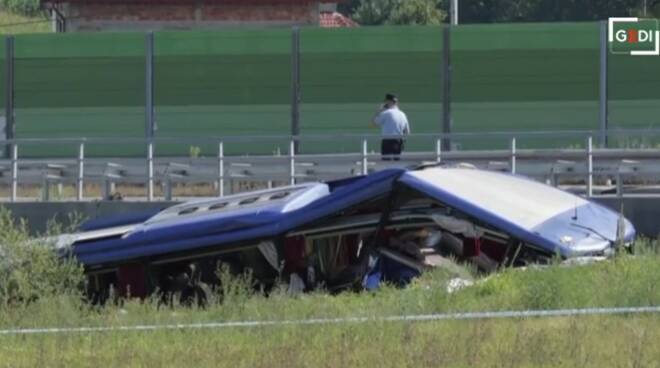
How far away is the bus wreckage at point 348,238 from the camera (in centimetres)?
1362

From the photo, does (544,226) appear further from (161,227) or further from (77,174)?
(77,174)

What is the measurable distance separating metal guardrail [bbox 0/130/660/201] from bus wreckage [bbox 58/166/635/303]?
875cm

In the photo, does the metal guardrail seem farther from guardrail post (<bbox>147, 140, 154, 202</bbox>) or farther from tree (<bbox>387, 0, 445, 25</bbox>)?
tree (<bbox>387, 0, 445, 25</bbox>)

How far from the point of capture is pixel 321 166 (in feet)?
86.8

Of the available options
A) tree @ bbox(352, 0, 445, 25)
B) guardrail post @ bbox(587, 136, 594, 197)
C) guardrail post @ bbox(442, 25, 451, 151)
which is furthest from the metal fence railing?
tree @ bbox(352, 0, 445, 25)

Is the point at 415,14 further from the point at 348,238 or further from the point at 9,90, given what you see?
the point at 348,238

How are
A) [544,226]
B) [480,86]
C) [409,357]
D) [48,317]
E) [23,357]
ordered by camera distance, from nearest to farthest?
1. [409,357]
2. [23,357]
3. [48,317]
4. [544,226]
5. [480,86]

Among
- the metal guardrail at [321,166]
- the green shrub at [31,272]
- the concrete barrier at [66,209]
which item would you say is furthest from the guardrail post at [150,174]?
the green shrub at [31,272]

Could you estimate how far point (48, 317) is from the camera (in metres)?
11.7

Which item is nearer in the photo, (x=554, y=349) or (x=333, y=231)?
(x=554, y=349)

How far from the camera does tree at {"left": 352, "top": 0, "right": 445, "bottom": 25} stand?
77.7 m

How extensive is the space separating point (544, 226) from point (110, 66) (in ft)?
72.9

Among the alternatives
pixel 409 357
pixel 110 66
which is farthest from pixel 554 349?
pixel 110 66

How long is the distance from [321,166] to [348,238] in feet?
39.2
